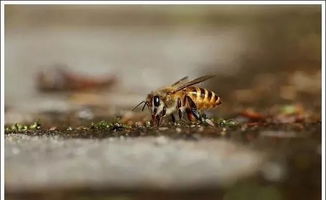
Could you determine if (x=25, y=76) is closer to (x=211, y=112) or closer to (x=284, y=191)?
(x=211, y=112)

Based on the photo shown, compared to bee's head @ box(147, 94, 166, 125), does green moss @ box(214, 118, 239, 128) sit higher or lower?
lower

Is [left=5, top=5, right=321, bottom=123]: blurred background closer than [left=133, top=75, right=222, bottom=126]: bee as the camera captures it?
No

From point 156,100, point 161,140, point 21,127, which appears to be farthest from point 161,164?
point 21,127

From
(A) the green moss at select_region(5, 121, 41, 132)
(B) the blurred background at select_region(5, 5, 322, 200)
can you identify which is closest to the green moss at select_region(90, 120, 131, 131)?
(B) the blurred background at select_region(5, 5, 322, 200)

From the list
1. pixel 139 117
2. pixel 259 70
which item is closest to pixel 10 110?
pixel 139 117

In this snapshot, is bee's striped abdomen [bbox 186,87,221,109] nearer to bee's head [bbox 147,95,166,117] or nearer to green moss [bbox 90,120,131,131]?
bee's head [bbox 147,95,166,117]

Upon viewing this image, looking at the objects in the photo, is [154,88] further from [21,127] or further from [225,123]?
[21,127]
